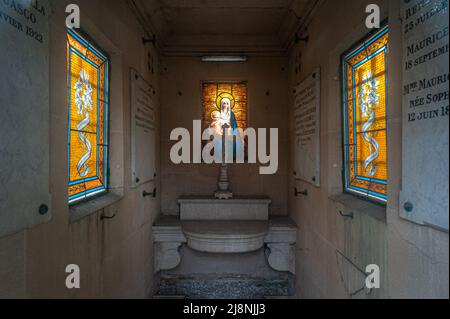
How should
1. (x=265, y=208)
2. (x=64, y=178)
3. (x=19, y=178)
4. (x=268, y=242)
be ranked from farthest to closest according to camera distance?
(x=265, y=208) → (x=268, y=242) → (x=64, y=178) → (x=19, y=178)

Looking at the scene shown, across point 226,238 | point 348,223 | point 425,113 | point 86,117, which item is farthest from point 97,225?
point 425,113

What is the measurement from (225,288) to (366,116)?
6.97 feet

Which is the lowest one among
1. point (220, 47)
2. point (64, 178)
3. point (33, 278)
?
point (33, 278)

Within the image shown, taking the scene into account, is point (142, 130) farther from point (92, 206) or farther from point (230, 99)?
point (230, 99)

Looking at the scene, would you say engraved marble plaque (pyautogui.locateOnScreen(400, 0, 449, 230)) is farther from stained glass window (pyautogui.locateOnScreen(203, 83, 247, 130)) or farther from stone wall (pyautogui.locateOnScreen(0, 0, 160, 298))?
stained glass window (pyautogui.locateOnScreen(203, 83, 247, 130))

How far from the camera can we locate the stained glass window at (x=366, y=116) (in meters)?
1.31

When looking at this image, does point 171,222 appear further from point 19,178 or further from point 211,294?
point 19,178

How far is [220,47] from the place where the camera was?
2836 mm

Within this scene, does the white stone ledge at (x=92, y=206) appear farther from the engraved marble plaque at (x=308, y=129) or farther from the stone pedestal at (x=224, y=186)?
the engraved marble plaque at (x=308, y=129)

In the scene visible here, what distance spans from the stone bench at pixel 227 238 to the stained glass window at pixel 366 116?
1010mm

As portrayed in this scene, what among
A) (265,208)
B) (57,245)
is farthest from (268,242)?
(57,245)

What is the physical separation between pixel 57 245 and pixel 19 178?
377 mm

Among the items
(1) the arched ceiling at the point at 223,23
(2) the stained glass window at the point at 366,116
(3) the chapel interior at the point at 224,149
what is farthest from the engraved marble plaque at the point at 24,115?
(2) the stained glass window at the point at 366,116

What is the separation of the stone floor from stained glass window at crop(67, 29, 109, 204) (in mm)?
1470
